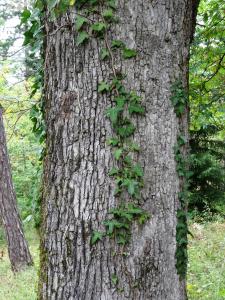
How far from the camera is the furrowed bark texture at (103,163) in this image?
2.60m

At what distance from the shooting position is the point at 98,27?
260 centimetres

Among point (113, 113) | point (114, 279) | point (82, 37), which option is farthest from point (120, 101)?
point (114, 279)

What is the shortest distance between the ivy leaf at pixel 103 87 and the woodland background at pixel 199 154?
62cm

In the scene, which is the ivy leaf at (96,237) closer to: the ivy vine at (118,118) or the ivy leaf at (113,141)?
the ivy vine at (118,118)

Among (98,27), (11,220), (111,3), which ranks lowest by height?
(11,220)

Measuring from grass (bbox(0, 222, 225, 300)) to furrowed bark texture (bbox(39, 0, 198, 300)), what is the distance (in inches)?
70.0

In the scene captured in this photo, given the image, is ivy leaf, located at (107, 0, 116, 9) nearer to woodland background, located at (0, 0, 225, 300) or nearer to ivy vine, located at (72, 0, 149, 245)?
ivy vine, located at (72, 0, 149, 245)

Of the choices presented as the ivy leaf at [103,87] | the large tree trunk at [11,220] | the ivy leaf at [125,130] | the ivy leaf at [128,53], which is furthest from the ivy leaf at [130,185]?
the large tree trunk at [11,220]

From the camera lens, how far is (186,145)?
112 inches

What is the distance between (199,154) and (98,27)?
10.1 m

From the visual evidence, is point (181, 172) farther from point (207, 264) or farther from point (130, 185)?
point (207, 264)

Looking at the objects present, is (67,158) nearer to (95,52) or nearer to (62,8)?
(95,52)

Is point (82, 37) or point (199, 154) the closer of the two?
point (82, 37)

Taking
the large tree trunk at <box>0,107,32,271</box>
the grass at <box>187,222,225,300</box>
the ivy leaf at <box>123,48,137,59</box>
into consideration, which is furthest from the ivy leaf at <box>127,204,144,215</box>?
the large tree trunk at <box>0,107,32,271</box>
